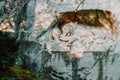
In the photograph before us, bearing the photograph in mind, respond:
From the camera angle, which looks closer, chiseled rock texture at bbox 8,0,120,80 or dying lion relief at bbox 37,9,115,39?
chiseled rock texture at bbox 8,0,120,80

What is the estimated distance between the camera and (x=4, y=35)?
8.06 metres

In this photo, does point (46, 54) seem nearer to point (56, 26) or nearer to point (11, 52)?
point (56, 26)

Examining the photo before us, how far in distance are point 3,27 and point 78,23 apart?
86.0 inches

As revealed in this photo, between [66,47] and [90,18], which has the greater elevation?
[90,18]

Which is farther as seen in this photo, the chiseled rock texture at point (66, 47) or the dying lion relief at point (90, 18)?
the dying lion relief at point (90, 18)

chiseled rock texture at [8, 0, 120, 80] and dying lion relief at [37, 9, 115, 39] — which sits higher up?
dying lion relief at [37, 9, 115, 39]

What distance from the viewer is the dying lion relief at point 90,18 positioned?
34.2ft

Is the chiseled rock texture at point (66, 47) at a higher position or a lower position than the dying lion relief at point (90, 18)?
lower

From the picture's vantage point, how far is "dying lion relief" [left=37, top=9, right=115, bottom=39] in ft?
34.2

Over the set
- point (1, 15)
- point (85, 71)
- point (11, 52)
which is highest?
point (1, 15)

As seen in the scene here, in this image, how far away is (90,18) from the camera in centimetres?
1062

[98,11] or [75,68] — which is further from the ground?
[98,11]

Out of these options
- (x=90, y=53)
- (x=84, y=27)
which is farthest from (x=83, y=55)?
(x=84, y=27)

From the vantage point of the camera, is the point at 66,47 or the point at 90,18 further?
the point at 90,18
